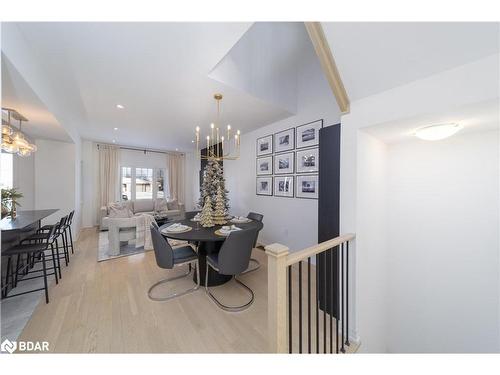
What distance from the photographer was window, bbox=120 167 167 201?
244 inches

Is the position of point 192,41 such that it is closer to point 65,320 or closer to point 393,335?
point 65,320

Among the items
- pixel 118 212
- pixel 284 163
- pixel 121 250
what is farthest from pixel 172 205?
pixel 284 163

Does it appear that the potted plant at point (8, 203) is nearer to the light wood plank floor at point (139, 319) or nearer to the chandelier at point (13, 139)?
the chandelier at point (13, 139)

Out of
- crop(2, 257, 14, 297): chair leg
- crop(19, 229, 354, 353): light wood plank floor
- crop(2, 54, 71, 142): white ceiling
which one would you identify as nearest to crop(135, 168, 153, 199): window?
crop(2, 54, 71, 142): white ceiling

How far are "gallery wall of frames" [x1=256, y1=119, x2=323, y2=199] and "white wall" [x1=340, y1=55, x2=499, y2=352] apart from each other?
136cm

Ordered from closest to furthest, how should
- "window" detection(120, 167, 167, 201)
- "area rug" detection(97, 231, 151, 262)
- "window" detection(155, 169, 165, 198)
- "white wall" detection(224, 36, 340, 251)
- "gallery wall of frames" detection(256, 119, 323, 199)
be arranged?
1. "white wall" detection(224, 36, 340, 251)
2. "gallery wall of frames" detection(256, 119, 323, 199)
3. "area rug" detection(97, 231, 151, 262)
4. "window" detection(120, 167, 167, 201)
5. "window" detection(155, 169, 165, 198)

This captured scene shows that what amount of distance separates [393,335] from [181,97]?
4.01m

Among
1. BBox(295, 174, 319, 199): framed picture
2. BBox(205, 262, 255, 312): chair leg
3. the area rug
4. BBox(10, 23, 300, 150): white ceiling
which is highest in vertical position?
BBox(10, 23, 300, 150): white ceiling

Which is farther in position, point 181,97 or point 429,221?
point 181,97

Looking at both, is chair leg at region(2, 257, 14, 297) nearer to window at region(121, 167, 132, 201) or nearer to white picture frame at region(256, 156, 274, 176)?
white picture frame at region(256, 156, 274, 176)

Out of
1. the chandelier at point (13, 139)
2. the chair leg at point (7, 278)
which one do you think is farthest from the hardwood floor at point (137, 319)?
the chandelier at point (13, 139)

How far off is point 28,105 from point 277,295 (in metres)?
3.48
